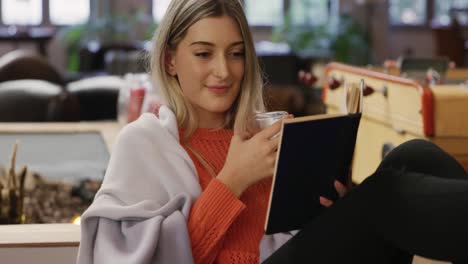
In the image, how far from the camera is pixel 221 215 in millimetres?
1742

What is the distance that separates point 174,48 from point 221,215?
0.38 m

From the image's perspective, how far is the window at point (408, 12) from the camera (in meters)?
13.6

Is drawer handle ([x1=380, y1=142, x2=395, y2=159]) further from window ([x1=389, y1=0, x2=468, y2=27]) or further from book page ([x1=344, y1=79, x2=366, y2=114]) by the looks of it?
window ([x1=389, y1=0, x2=468, y2=27])

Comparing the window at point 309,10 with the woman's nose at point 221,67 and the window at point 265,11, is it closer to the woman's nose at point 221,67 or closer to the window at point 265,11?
the window at point 265,11

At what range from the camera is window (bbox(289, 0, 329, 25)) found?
12.6 m

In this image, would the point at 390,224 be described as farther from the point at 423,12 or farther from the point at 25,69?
the point at 423,12

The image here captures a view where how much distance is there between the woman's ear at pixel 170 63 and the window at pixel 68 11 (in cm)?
1082

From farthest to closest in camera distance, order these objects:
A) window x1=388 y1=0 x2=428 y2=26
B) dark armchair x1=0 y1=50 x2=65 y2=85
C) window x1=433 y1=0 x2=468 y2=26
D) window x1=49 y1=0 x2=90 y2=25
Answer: window x1=433 y1=0 x2=468 y2=26 → window x1=388 y1=0 x2=428 y2=26 → window x1=49 y1=0 x2=90 y2=25 → dark armchair x1=0 y1=50 x2=65 y2=85

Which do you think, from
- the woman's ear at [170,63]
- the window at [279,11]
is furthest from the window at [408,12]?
the woman's ear at [170,63]

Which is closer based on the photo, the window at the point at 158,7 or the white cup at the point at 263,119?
the white cup at the point at 263,119

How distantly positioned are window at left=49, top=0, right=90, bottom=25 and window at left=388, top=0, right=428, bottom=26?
4.15 meters

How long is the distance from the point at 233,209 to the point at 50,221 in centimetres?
128

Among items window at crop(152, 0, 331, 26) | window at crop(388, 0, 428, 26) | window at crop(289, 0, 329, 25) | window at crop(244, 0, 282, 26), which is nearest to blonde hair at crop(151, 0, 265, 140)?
window at crop(152, 0, 331, 26)

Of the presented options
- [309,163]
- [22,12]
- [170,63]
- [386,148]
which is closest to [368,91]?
[386,148]
